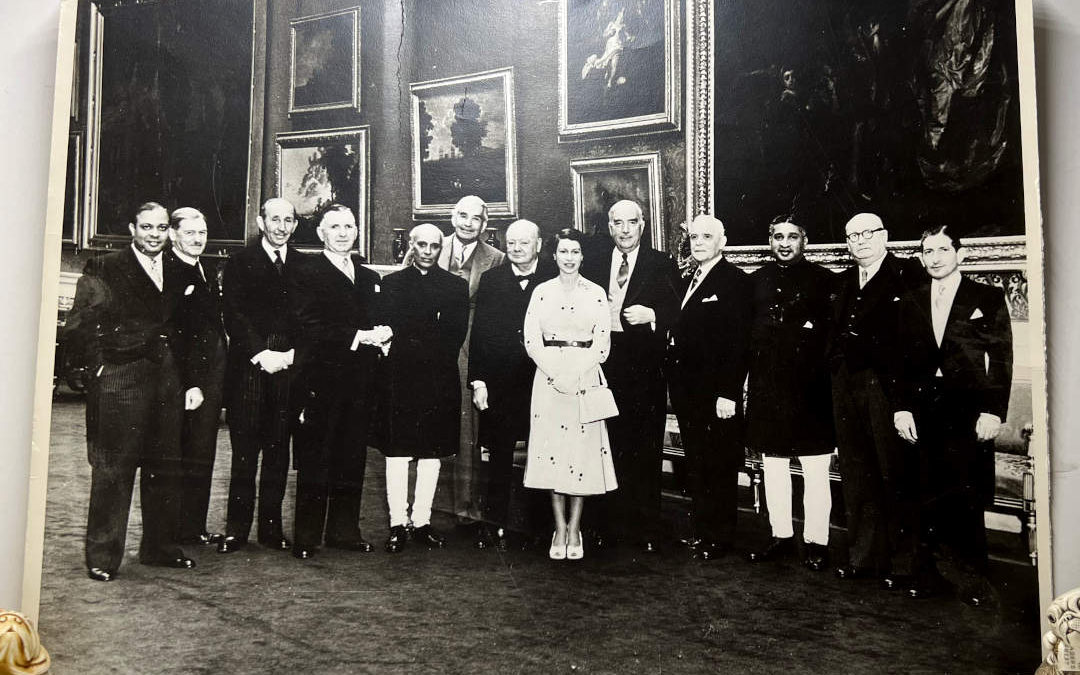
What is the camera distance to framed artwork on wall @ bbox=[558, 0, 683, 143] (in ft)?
8.80

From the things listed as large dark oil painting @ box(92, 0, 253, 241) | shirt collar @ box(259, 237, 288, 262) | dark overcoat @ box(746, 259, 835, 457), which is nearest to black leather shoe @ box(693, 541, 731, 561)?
dark overcoat @ box(746, 259, 835, 457)

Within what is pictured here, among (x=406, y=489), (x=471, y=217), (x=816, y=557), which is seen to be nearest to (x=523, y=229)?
(x=471, y=217)

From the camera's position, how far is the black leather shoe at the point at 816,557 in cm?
255

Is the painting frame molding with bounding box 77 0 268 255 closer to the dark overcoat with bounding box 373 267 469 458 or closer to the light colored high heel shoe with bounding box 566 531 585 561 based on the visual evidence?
the dark overcoat with bounding box 373 267 469 458

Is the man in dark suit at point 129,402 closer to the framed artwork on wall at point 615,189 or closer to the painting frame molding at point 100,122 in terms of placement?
the painting frame molding at point 100,122

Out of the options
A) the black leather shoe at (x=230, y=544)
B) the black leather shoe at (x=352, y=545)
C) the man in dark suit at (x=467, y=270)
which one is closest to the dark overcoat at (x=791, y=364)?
the man in dark suit at (x=467, y=270)

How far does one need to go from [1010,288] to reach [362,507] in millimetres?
2382

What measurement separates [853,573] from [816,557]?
127mm

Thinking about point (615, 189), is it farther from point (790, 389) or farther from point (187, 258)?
point (187, 258)

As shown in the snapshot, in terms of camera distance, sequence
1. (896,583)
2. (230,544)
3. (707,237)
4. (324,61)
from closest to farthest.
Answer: (896,583) → (707,237) → (230,544) → (324,61)

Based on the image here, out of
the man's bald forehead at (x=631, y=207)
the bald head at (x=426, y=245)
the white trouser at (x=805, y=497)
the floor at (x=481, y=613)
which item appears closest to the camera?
the floor at (x=481, y=613)

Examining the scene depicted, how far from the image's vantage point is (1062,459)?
2.56 m

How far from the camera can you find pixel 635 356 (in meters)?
2.67

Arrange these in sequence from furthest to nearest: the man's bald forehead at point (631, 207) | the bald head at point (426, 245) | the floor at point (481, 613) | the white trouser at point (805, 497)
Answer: the bald head at point (426, 245), the man's bald forehead at point (631, 207), the white trouser at point (805, 497), the floor at point (481, 613)
